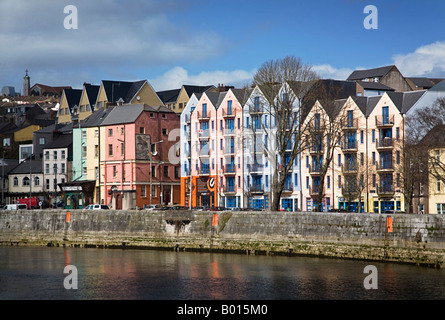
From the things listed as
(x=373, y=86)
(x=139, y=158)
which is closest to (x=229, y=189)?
(x=139, y=158)

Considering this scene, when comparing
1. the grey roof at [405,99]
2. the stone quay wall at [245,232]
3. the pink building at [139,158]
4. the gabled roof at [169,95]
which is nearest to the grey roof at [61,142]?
the pink building at [139,158]

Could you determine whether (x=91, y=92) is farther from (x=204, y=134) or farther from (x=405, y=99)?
(x=405, y=99)

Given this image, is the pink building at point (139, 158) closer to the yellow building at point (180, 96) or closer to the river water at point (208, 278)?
the yellow building at point (180, 96)

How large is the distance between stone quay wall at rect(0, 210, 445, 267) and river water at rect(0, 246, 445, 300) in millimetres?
1405

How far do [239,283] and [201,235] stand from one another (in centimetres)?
2109

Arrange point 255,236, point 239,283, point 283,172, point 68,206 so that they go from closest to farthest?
1. point 239,283
2. point 255,236
3. point 283,172
4. point 68,206

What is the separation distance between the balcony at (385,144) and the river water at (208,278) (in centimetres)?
3704

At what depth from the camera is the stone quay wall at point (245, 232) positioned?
2069 inches

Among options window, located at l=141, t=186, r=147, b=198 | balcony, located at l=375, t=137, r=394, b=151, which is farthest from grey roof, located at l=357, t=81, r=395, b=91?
→ window, located at l=141, t=186, r=147, b=198

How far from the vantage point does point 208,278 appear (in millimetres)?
48031
